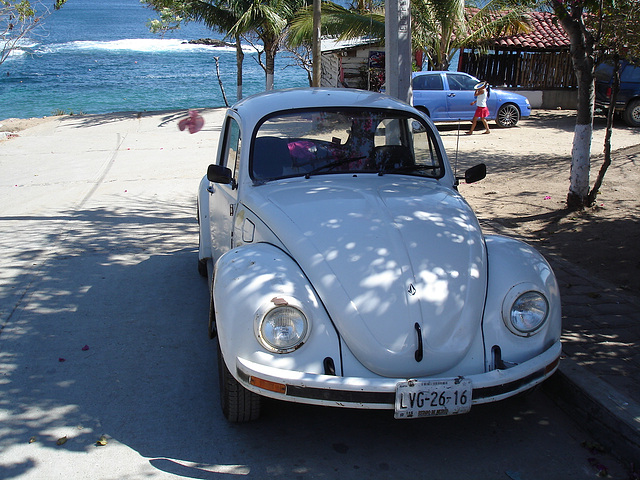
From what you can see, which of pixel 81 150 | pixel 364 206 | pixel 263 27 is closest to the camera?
pixel 364 206

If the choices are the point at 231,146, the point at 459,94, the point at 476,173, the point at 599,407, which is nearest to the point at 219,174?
the point at 231,146

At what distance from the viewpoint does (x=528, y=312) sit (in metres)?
3.45

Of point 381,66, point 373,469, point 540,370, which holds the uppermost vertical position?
point 381,66

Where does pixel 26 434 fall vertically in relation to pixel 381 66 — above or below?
below

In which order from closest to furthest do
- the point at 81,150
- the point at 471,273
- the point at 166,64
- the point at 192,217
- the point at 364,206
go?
the point at 471,273 < the point at 364,206 < the point at 192,217 < the point at 81,150 < the point at 166,64

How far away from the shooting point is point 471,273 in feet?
11.6

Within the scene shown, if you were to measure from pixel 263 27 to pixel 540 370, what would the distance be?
2006 centimetres

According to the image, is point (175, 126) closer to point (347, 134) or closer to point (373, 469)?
point (347, 134)

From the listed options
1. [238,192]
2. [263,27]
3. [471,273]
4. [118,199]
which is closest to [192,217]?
[118,199]

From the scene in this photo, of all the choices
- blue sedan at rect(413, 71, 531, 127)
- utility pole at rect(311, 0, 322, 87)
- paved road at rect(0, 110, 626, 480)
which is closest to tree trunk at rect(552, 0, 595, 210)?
paved road at rect(0, 110, 626, 480)

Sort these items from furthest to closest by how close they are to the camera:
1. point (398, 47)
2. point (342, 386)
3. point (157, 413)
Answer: point (398, 47) → point (157, 413) → point (342, 386)

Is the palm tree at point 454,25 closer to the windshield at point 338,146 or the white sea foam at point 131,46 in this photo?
the windshield at point 338,146

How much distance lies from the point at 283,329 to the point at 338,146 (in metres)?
1.99

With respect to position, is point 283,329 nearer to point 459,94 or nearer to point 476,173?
point 476,173
